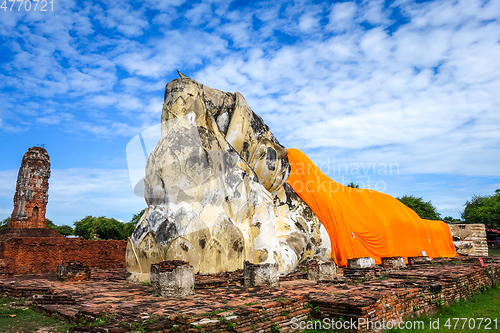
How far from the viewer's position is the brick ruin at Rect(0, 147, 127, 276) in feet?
41.4

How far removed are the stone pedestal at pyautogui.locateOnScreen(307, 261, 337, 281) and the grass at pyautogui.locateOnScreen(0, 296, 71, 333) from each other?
658 cm

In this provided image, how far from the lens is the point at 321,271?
387 inches

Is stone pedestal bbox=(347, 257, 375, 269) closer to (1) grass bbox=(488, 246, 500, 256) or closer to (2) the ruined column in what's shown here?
(2) the ruined column

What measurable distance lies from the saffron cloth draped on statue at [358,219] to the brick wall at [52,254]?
828cm

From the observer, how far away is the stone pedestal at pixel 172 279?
257 inches

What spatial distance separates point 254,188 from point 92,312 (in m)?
6.89

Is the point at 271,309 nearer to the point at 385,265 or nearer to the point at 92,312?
the point at 92,312

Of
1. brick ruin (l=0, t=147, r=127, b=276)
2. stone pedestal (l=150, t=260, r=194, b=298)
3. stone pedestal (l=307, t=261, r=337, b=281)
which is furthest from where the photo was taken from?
brick ruin (l=0, t=147, r=127, b=276)

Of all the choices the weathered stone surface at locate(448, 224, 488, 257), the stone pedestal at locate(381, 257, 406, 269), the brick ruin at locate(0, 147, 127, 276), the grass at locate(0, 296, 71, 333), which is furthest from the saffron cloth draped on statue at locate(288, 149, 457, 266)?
the grass at locate(0, 296, 71, 333)

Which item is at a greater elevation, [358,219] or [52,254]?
[358,219]

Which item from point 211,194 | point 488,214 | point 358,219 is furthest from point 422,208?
point 211,194

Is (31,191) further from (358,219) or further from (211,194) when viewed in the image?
(358,219)

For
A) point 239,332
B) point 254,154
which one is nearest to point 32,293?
point 239,332

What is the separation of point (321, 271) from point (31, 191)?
557 inches
